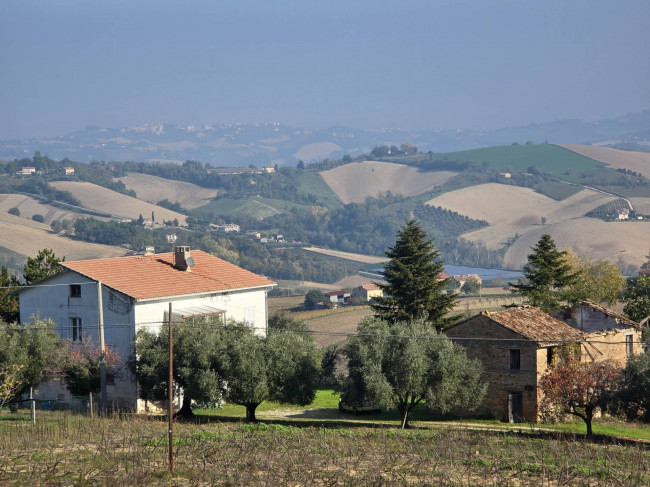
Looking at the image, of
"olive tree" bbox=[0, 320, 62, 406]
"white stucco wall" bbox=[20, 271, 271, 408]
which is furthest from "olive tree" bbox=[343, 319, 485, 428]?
"olive tree" bbox=[0, 320, 62, 406]

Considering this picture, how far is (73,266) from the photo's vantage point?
46.0m

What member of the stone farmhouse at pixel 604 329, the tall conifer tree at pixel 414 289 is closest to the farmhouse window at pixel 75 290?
the tall conifer tree at pixel 414 289

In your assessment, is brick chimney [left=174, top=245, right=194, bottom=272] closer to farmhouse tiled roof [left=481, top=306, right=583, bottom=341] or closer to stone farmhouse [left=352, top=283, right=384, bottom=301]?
farmhouse tiled roof [left=481, top=306, right=583, bottom=341]

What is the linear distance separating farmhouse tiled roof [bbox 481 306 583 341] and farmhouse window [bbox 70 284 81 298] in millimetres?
20358

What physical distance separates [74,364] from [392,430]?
1499cm

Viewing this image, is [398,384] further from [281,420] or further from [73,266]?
[73,266]

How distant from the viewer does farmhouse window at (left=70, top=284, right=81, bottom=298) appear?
1811 inches

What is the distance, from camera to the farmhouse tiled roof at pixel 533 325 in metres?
42.7

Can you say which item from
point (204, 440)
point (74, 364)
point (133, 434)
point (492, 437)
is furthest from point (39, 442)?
point (492, 437)

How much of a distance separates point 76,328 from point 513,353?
21.9 metres

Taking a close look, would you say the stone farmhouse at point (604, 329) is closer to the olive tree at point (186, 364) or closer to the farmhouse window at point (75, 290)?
the olive tree at point (186, 364)

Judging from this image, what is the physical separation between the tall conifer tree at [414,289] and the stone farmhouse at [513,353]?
1026 cm

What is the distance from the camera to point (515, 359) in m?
42.6

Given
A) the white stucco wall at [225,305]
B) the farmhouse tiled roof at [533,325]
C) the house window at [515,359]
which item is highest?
the white stucco wall at [225,305]
